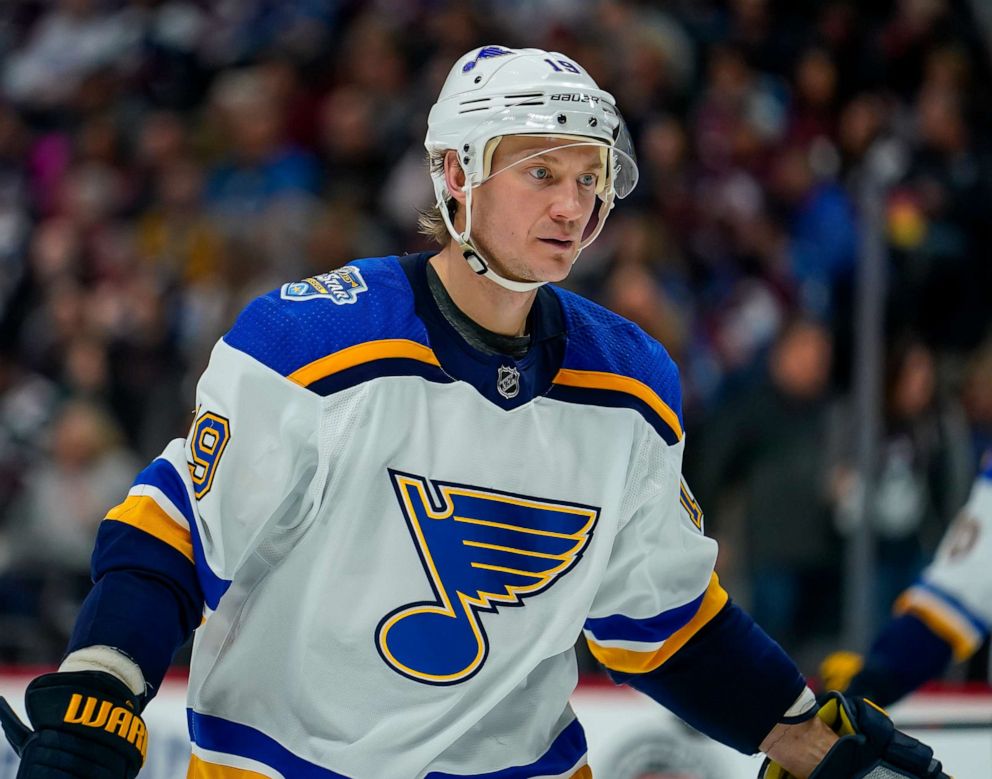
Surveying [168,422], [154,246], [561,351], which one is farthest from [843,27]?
[561,351]

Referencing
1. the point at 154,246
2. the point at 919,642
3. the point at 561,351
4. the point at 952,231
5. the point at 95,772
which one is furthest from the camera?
the point at 154,246

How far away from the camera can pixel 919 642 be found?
12.4 feet

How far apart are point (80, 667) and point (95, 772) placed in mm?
153

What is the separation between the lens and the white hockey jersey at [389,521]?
2320 millimetres

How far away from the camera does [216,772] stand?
2469mm

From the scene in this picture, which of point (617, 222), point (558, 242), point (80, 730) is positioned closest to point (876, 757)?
point (558, 242)

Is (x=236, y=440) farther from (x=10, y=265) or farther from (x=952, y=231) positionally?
(x=10, y=265)

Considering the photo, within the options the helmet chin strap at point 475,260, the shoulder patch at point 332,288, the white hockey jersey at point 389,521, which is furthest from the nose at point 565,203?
the shoulder patch at point 332,288

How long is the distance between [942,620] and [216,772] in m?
1.99

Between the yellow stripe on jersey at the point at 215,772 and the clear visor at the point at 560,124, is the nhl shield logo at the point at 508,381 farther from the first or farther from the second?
the yellow stripe on jersey at the point at 215,772

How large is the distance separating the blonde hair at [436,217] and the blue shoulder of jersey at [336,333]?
0.63ft

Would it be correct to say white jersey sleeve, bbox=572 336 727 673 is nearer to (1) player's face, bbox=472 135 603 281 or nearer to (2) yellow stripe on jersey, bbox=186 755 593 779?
(1) player's face, bbox=472 135 603 281

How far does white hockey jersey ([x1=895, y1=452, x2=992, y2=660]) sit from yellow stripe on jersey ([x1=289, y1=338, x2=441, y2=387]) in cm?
185

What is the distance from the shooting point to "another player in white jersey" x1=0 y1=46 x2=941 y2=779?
2.31 meters
